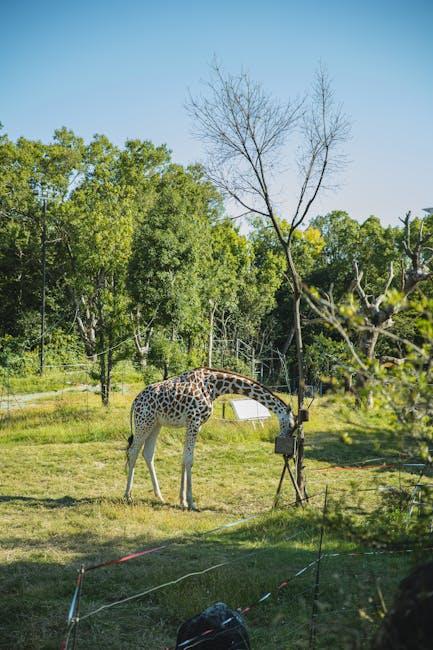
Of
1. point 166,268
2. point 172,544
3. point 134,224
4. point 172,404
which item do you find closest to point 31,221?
point 134,224

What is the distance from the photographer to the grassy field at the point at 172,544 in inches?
218

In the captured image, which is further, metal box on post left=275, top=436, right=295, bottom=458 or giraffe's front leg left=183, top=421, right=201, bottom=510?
giraffe's front leg left=183, top=421, right=201, bottom=510

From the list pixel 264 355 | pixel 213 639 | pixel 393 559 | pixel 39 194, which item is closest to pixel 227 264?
pixel 264 355

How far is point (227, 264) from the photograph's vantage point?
99.2 ft

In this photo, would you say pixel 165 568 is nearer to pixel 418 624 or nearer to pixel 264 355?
pixel 418 624

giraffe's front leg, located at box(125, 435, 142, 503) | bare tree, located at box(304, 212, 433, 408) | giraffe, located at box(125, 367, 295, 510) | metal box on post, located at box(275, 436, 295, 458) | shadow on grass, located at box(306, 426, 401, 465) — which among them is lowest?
shadow on grass, located at box(306, 426, 401, 465)

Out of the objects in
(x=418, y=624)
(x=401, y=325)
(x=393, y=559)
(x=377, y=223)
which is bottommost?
(x=393, y=559)

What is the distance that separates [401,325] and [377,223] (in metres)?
10.6


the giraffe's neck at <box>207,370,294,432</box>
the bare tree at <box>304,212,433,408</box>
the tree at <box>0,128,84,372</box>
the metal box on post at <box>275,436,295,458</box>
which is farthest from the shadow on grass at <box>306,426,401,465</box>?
the tree at <box>0,128,84,372</box>

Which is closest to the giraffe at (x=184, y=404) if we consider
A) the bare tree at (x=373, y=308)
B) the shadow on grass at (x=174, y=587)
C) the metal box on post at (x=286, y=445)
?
the metal box on post at (x=286, y=445)

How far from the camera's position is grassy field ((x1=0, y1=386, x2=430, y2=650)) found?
5.53 m

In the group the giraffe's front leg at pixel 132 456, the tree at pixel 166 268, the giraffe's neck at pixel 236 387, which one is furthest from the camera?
the tree at pixel 166 268

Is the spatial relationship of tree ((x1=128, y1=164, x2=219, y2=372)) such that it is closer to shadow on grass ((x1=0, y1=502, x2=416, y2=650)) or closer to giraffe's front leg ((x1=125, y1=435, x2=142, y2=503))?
giraffe's front leg ((x1=125, y1=435, x2=142, y2=503))

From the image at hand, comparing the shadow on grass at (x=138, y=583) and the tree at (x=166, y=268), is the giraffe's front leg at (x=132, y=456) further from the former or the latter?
the tree at (x=166, y=268)
